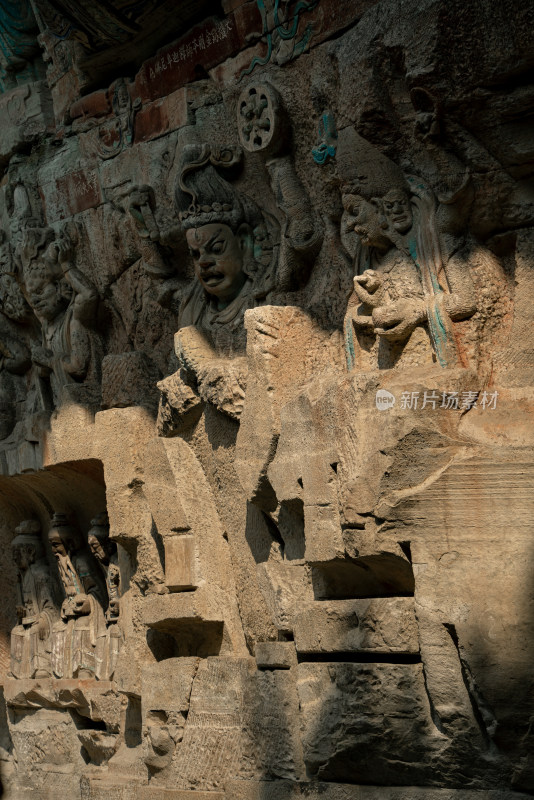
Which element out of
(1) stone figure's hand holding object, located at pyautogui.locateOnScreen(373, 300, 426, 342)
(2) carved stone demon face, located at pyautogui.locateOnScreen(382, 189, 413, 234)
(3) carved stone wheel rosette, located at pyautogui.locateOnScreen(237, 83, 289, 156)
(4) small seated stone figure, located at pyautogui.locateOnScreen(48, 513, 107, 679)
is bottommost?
(4) small seated stone figure, located at pyautogui.locateOnScreen(48, 513, 107, 679)

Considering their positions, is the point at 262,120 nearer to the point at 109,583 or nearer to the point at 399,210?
the point at 399,210

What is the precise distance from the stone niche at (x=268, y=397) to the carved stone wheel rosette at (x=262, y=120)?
0.02 m

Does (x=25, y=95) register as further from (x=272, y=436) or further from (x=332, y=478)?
(x=332, y=478)

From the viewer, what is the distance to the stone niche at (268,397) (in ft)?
16.1

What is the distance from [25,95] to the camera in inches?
326

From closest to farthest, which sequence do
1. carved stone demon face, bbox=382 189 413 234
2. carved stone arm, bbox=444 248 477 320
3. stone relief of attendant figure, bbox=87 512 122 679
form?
carved stone arm, bbox=444 248 477 320, carved stone demon face, bbox=382 189 413 234, stone relief of attendant figure, bbox=87 512 122 679

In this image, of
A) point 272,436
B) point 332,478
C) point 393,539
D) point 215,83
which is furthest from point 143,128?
point 393,539

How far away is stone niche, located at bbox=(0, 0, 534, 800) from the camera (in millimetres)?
4914

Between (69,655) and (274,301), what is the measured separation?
282cm

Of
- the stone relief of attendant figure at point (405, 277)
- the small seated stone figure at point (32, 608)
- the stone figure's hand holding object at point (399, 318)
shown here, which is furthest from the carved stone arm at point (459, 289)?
the small seated stone figure at point (32, 608)

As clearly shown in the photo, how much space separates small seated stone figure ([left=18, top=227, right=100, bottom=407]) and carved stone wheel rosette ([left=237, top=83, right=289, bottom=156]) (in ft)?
5.50

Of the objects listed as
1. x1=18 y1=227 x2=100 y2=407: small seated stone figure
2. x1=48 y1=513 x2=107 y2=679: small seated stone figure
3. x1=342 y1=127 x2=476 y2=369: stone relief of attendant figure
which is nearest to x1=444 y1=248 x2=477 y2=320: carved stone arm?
x1=342 y1=127 x2=476 y2=369: stone relief of attendant figure

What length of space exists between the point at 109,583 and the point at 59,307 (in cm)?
161

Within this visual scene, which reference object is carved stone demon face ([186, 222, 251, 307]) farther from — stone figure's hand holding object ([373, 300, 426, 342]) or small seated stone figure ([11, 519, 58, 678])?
small seated stone figure ([11, 519, 58, 678])
